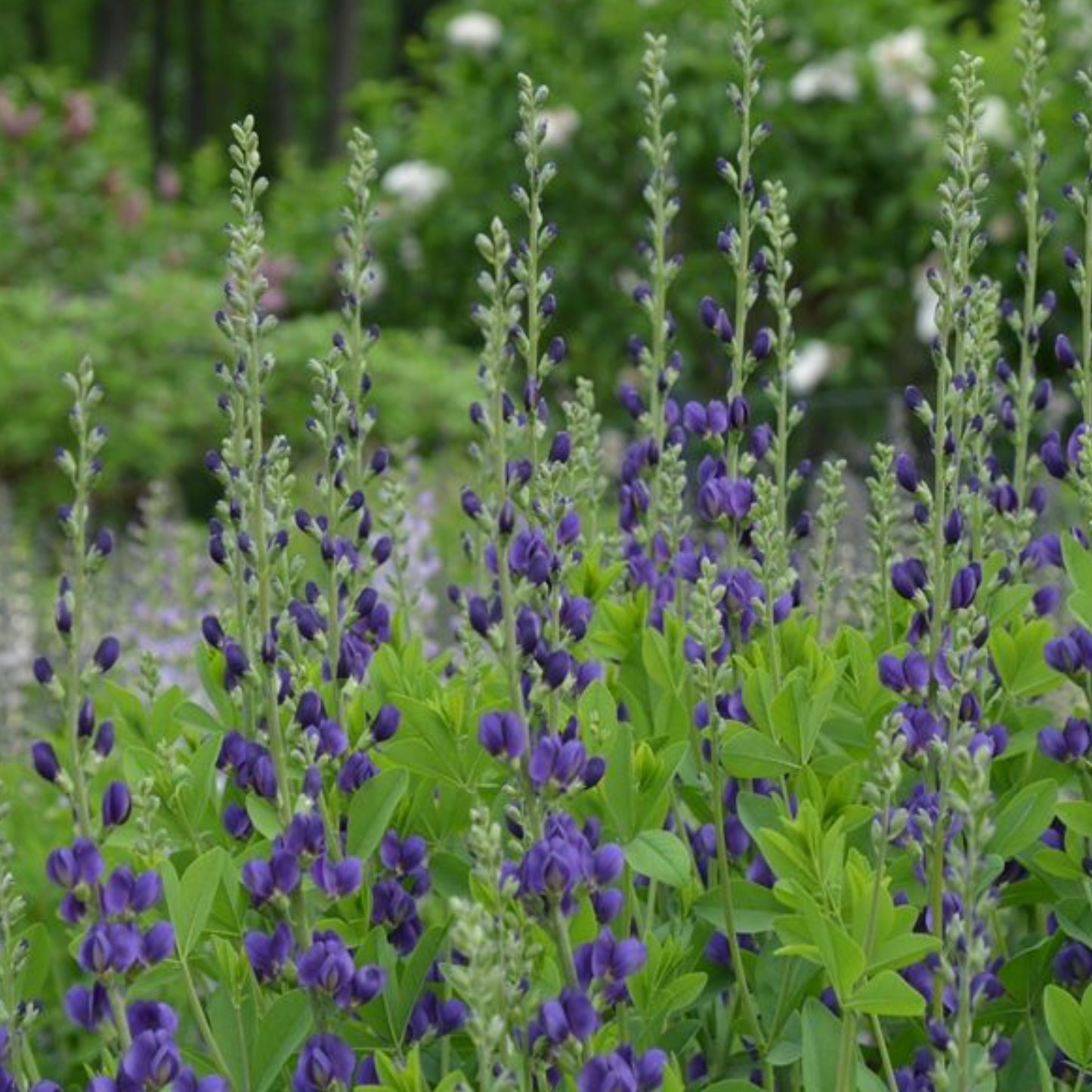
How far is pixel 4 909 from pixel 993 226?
26.2 ft

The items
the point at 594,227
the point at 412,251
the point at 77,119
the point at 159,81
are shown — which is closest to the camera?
the point at 594,227

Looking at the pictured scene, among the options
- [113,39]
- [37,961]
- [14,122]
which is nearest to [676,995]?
[37,961]

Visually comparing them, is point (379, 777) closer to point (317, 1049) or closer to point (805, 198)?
point (317, 1049)

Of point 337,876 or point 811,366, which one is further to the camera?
point 811,366

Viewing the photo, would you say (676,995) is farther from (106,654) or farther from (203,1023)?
(106,654)

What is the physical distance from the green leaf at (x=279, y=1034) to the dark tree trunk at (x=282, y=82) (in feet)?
88.6

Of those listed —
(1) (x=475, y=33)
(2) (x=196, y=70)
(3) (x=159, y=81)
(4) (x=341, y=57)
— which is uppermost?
(2) (x=196, y=70)

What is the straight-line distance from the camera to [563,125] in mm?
9531

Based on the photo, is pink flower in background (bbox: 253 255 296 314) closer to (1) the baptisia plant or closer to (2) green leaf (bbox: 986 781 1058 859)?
(1) the baptisia plant

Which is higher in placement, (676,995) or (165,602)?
(165,602)

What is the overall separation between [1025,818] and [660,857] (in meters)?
0.37

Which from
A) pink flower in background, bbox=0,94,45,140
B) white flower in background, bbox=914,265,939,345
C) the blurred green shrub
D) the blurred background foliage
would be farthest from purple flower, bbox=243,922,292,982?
pink flower in background, bbox=0,94,45,140

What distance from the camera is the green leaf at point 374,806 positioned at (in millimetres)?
1922

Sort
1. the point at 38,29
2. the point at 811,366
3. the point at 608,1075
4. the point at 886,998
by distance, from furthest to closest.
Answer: the point at 38,29 < the point at 811,366 < the point at 886,998 < the point at 608,1075
